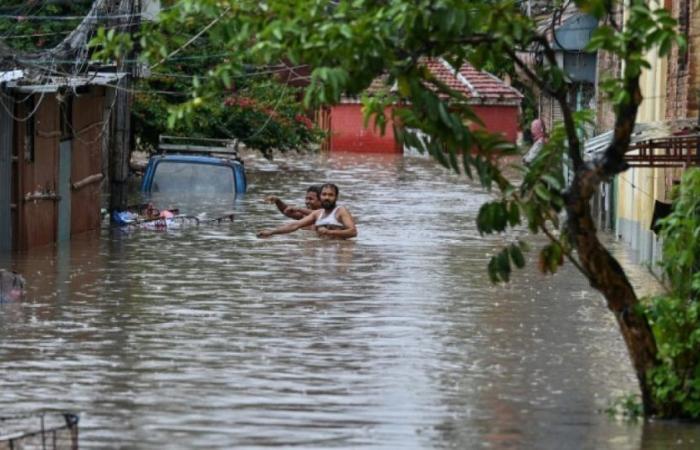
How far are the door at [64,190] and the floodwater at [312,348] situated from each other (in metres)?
0.36

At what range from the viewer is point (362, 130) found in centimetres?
5919

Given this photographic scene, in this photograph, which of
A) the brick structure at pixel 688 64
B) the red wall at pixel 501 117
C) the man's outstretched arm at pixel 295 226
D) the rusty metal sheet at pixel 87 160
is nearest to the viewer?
the brick structure at pixel 688 64

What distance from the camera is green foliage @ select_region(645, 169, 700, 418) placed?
36.8 ft

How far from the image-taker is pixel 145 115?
3797 cm

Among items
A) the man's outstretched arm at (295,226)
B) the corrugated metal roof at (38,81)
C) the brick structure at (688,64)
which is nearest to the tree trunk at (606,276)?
the brick structure at (688,64)

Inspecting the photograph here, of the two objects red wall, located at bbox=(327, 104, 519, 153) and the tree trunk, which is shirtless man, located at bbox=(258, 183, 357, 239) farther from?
red wall, located at bbox=(327, 104, 519, 153)

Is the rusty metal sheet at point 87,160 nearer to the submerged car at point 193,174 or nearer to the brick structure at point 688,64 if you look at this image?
the submerged car at point 193,174

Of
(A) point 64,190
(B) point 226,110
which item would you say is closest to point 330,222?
(A) point 64,190

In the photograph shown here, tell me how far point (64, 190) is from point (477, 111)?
31536 mm

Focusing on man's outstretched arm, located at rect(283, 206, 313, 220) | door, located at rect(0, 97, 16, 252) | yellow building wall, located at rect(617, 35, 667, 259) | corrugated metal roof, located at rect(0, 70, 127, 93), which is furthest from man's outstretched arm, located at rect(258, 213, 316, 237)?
yellow building wall, located at rect(617, 35, 667, 259)

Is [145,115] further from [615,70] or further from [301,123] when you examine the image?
[615,70]

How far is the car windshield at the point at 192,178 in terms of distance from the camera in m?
34.8

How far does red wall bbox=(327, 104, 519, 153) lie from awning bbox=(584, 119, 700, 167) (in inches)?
1576

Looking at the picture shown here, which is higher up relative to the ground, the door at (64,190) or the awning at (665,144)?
the awning at (665,144)
